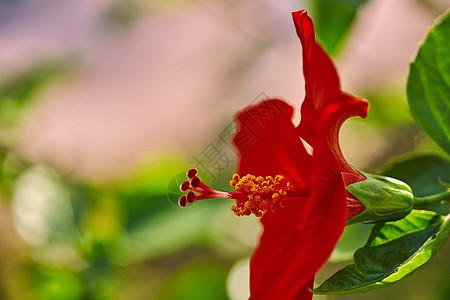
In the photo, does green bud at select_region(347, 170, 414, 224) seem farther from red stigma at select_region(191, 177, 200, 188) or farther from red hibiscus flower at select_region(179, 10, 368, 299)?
red stigma at select_region(191, 177, 200, 188)

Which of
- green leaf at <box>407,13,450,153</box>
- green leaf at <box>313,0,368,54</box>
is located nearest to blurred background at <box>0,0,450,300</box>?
green leaf at <box>313,0,368,54</box>

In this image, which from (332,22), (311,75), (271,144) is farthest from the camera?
(332,22)

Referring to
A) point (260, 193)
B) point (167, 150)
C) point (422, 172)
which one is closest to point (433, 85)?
point (422, 172)

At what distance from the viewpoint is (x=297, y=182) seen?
50 centimetres

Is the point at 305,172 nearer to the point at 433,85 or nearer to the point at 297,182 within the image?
the point at 297,182

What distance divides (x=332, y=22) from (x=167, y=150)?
78cm

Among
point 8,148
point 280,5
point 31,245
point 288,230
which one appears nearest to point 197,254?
point 31,245

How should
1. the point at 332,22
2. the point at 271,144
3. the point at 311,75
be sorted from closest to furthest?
the point at 311,75
the point at 271,144
the point at 332,22

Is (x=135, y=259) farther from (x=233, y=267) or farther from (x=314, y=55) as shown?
(x=314, y=55)

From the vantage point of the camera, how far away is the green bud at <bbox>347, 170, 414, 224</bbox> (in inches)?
18.0

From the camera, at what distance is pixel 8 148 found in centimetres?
139

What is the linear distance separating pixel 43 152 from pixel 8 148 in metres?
0.13

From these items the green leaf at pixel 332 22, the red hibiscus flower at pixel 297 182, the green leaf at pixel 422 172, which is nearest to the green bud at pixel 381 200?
the red hibiscus flower at pixel 297 182

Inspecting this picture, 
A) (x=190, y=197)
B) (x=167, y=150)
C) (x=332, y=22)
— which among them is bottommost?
(x=167, y=150)
